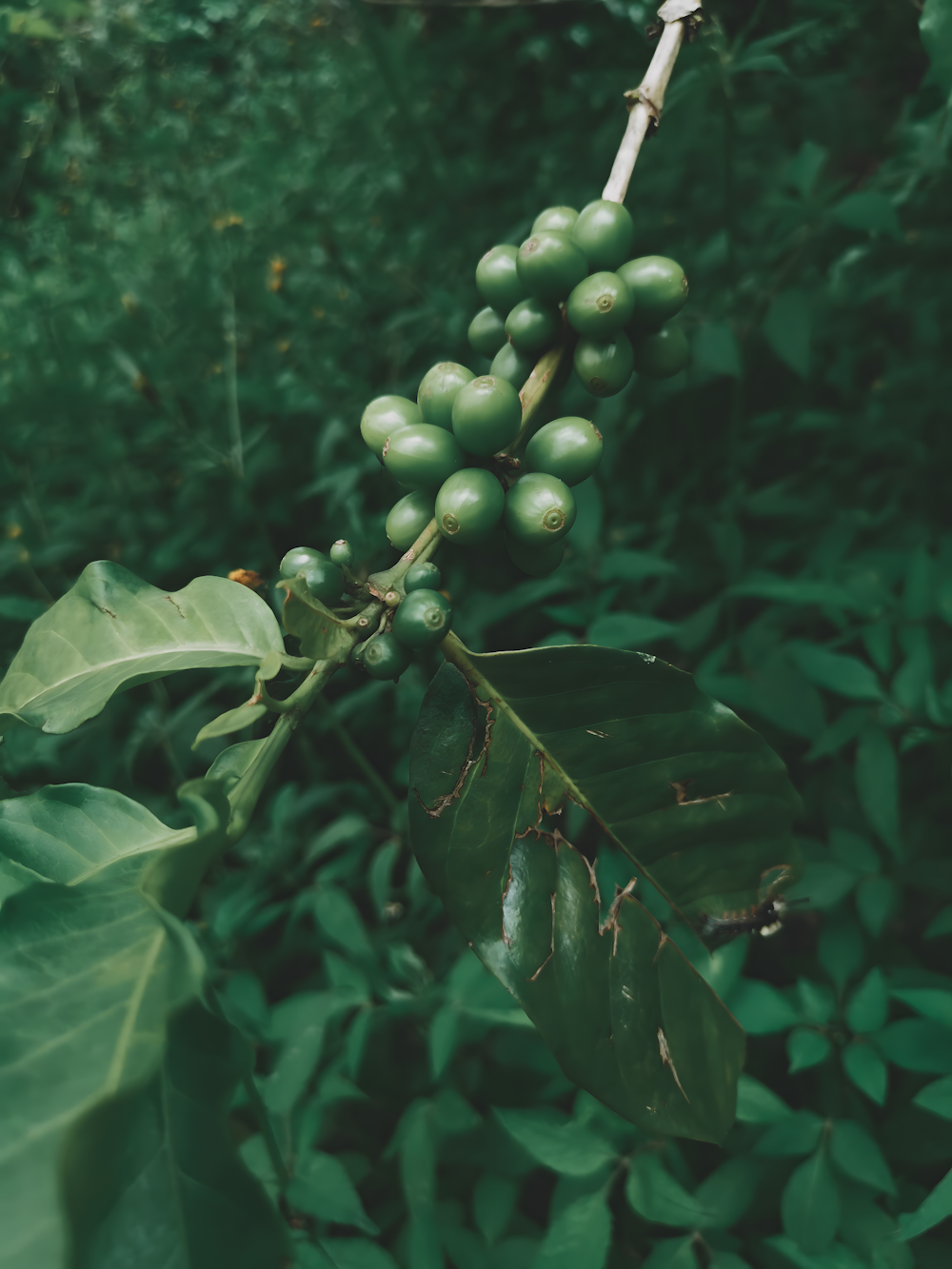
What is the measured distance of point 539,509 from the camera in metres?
0.70

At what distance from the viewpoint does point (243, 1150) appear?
121cm

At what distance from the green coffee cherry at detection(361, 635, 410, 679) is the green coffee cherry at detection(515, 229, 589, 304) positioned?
404mm

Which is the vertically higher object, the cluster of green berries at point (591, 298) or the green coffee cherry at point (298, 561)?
the cluster of green berries at point (591, 298)

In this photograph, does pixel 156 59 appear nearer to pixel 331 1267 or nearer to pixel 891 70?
pixel 891 70

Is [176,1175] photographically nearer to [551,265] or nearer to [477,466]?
[477,466]

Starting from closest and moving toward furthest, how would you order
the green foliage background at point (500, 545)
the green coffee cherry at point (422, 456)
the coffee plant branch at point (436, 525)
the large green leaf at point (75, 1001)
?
the large green leaf at point (75, 1001) < the coffee plant branch at point (436, 525) < the green coffee cherry at point (422, 456) < the green foliage background at point (500, 545)

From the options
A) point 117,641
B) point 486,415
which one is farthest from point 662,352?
point 117,641

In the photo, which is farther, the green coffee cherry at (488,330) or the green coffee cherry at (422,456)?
the green coffee cherry at (488,330)

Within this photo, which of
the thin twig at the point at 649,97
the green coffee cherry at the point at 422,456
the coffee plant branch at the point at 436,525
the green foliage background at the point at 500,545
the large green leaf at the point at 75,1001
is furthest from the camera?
the green foliage background at the point at 500,545

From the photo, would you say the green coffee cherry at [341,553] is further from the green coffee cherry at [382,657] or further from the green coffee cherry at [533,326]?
the green coffee cherry at [533,326]

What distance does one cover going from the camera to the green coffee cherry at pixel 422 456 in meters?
0.73

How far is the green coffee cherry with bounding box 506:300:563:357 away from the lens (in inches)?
32.3

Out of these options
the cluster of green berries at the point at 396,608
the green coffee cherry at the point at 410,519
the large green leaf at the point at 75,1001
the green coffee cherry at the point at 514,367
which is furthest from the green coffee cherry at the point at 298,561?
the green coffee cherry at the point at 514,367

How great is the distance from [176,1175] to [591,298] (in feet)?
2.52
